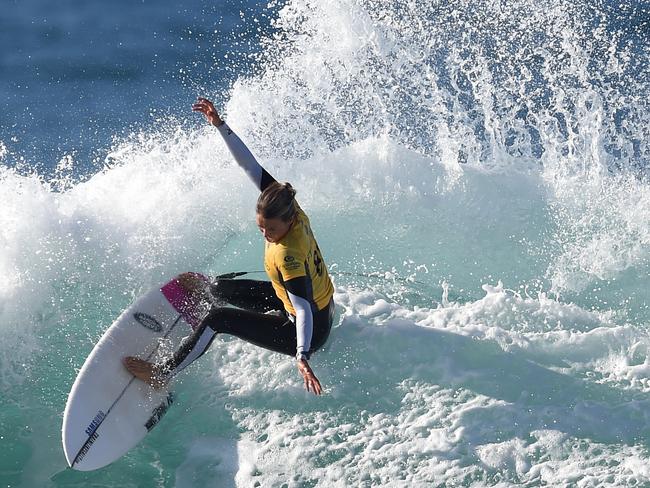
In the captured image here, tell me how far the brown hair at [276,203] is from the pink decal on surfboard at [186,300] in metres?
1.39

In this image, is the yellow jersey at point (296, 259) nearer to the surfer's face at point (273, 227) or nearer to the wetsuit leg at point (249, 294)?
the surfer's face at point (273, 227)

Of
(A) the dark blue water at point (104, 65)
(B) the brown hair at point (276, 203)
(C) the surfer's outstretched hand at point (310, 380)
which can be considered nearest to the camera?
(C) the surfer's outstretched hand at point (310, 380)

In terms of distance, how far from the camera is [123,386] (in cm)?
518

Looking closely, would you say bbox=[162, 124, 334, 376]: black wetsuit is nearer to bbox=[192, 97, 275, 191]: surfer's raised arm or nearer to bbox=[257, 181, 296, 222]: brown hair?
bbox=[192, 97, 275, 191]: surfer's raised arm

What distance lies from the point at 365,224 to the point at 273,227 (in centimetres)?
265

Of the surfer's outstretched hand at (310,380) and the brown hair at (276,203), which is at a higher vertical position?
the brown hair at (276,203)

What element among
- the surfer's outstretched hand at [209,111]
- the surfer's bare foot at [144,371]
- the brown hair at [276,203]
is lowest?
the surfer's bare foot at [144,371]

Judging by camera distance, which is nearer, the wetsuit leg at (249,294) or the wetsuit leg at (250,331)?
the wetsuit leg at (250,331)

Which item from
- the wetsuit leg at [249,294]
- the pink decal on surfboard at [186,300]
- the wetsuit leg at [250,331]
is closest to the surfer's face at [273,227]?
the wetsuit leg at [250,331]

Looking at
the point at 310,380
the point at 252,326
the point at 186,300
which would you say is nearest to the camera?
the point at 310,380

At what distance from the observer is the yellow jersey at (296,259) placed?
459 centimetres

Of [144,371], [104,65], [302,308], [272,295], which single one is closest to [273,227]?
[302,308]

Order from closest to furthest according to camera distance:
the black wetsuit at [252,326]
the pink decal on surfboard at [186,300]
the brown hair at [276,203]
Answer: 1. the brown hair at [276,203]
2. the black wetsuit at [252,326]
3. the pink decal on surfboard at [186,300]

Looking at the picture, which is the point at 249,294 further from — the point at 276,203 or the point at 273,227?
the point at 276,203
